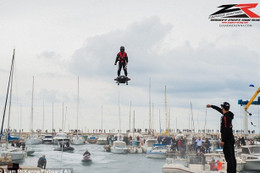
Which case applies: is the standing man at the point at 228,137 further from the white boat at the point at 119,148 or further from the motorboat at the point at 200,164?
the white boat at the point at 119,148

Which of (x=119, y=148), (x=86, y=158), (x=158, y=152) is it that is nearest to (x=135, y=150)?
(x=119, y=148)

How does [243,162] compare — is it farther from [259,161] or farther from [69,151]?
[69,151]

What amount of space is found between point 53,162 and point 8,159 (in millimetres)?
18132

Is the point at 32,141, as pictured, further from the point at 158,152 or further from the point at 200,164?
the point at 200,164

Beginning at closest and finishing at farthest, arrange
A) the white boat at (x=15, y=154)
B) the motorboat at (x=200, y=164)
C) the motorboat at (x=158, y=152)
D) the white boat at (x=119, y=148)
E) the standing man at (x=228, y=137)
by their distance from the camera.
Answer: the standing man at (x=228, y=137), the motorboat at (x=200, y=164), the white boat at (x=15, y=154), the motorboat at (x=158, y=152), the white boat at (x=119, y=148)

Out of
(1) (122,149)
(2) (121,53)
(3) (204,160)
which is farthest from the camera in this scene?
(1) (122,149)

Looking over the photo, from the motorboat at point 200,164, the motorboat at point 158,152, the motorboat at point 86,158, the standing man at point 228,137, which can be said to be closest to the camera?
the standing man at point 228,137

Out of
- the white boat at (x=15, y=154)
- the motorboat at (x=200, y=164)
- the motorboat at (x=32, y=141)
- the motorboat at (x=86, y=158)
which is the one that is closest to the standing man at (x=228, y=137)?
the motorboat at (x=200, y=164)

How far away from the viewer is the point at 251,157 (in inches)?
1484

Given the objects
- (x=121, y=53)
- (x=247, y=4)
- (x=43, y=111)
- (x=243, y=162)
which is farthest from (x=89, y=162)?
(x=43, y=111)

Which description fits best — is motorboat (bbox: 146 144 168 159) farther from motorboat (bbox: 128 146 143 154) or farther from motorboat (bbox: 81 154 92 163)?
motorboat (bbox: 81 154 92 163)

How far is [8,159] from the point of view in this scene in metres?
35.3

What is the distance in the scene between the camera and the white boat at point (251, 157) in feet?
120

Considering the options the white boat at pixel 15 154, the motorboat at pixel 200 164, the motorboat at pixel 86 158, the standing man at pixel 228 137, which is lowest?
the motorboat at pixel 86 158
